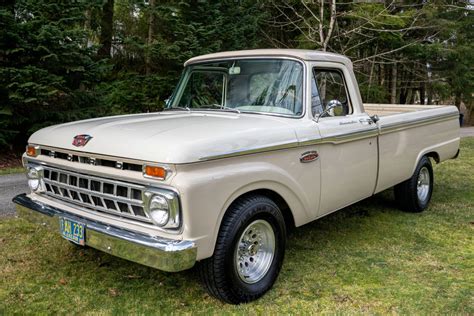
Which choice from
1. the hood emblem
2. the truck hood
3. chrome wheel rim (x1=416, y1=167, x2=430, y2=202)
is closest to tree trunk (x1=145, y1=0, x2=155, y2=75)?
chrome wheel rim (x1=416, y1=167, x2=430, y2=202)

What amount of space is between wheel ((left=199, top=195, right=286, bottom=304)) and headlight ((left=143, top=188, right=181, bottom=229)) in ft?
1.38

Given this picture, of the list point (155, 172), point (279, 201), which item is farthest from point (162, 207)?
point (279, 201)

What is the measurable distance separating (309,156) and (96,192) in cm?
183

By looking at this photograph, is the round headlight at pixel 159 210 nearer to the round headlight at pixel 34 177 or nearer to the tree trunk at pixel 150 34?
the round headlight at pixel 34 177

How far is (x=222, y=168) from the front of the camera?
324 cm

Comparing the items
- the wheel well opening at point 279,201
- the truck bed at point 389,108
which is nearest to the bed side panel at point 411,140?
the truck bed at point 389,108

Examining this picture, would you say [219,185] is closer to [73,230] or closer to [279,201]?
[279,201]

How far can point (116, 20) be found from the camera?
1390cm

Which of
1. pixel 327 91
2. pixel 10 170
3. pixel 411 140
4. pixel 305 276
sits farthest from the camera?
pixel 10 170

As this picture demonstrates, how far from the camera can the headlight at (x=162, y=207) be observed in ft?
9.79

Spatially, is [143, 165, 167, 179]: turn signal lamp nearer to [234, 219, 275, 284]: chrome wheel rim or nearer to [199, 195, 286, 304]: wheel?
[199, 195, 286, 304]: wheel

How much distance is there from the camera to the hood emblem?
11.3ft

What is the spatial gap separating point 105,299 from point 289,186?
174 cm

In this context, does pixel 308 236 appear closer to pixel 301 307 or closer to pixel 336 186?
pixel 336 186
